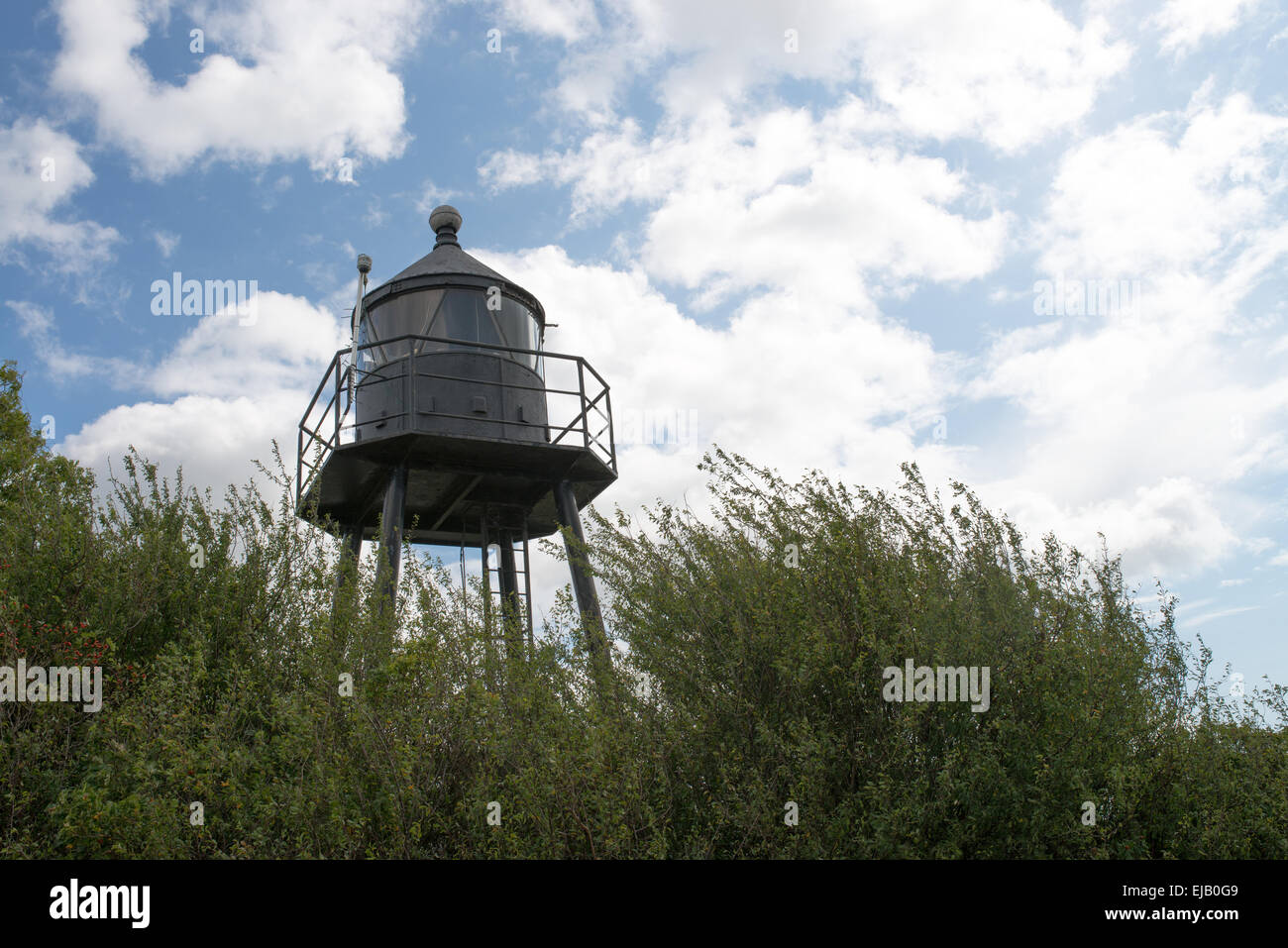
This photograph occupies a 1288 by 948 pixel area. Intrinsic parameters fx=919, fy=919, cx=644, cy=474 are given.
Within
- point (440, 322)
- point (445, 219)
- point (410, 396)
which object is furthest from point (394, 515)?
point (445, 219)

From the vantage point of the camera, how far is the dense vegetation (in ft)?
17.3

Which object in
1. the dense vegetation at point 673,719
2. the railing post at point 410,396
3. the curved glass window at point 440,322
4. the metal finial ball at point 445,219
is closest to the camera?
the dense vegetation at point 673,719

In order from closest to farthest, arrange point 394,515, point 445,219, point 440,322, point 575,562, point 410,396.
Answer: point 575,562, point 394,515, point 410,396, point 440,322, point 445,219

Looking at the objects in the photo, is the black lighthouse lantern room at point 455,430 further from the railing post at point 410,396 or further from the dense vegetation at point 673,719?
the dense vegetation at point 673,719

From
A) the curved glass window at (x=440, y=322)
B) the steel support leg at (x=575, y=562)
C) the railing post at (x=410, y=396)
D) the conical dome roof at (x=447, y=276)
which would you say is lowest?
the steel support leg at (x=575, y=562)

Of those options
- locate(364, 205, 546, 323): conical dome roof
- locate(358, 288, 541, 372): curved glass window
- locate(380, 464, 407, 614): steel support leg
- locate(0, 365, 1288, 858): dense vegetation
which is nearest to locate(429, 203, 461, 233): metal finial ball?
locate(364, 205, 546, 323): conical dome roof

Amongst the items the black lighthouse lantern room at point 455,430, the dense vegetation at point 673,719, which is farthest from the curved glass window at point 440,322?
the dense vegetation at point 673,719

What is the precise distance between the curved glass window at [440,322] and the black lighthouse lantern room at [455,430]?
0.02m

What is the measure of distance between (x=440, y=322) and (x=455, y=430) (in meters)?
1.95

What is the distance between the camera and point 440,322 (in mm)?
13570

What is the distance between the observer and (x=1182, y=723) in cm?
669

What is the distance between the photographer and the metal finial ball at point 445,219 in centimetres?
1570

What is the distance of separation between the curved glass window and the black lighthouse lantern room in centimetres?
2

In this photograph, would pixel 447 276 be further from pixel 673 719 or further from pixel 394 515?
pixel 673 719
